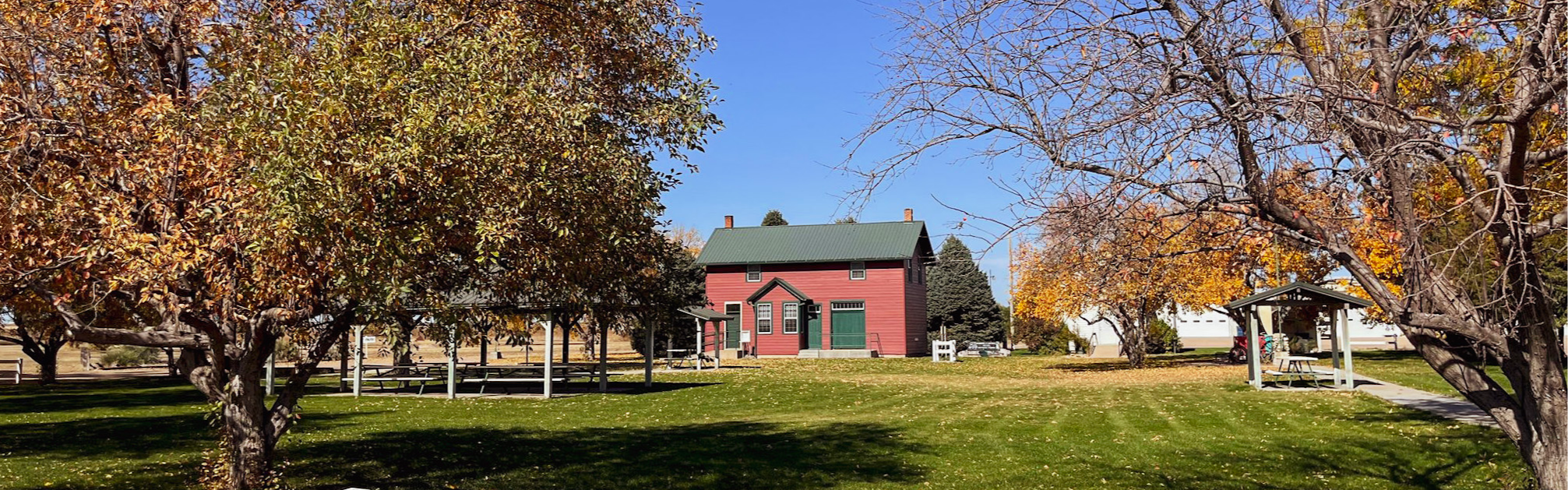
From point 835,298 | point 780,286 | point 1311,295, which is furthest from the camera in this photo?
point 835,298

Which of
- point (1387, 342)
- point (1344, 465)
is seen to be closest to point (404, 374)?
point (1344, 465)

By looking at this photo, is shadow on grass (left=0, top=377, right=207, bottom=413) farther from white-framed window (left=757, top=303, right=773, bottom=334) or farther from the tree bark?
white-framed window (left=757, top=303, right=773, bottom=334)

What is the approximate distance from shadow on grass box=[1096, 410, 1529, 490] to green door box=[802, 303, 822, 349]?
38.3 m

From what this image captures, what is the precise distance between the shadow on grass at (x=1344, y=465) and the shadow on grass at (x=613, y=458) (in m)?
3.08

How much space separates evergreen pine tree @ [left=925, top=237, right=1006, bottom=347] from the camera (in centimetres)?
6334

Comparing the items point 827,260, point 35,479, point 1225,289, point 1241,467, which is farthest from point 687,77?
point 827,260

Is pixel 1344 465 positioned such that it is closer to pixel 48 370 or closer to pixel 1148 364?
pixel 1148 364

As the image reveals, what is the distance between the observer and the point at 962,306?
63469 mm

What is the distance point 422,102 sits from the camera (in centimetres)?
841

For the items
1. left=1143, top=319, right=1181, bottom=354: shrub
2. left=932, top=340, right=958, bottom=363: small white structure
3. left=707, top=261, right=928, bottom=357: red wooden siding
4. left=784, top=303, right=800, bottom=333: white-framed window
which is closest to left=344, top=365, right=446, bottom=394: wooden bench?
left=932, top=340, right=958, bottom=363: small white structure

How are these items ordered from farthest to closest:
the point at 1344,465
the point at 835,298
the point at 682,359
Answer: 1. the point at 835,298
2. the point at 682,359
3. the point at 1344,465

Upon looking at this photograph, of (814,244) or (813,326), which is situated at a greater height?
(814,244)

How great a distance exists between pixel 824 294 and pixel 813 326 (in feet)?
5.63

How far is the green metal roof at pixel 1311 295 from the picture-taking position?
2458 centimetres
